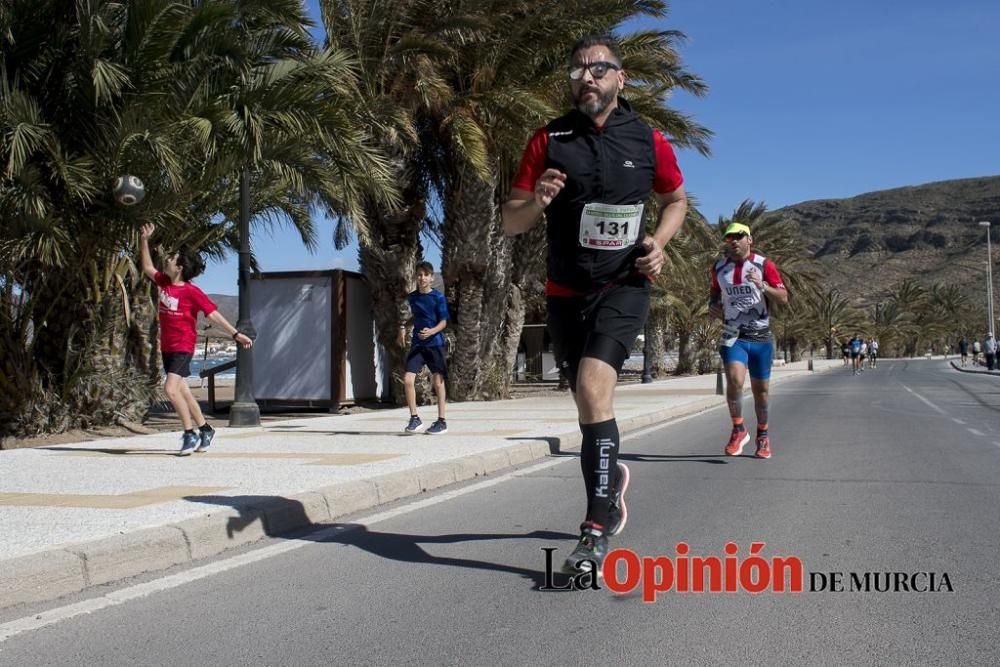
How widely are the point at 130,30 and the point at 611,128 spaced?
808 centimetres

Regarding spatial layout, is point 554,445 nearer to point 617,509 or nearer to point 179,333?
point 179,333

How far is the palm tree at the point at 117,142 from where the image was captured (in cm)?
1033

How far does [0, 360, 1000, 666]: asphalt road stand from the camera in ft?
11.4

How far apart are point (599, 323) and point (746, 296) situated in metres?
4.79

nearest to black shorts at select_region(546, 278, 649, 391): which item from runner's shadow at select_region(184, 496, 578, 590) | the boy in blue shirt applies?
runner's shadow at select_region(184, 496, 578, 590)

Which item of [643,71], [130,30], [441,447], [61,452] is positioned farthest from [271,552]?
[643,71]

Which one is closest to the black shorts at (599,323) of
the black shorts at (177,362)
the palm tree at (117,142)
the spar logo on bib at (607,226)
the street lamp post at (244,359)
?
the spar logo on bib at (607,226)

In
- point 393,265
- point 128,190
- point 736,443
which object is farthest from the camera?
point 393,265

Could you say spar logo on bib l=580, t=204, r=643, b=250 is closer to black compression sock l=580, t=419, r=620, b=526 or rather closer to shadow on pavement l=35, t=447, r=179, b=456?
black compression sock l=580, t=419, r=620, b=526

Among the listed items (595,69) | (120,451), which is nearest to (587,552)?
(595,69)

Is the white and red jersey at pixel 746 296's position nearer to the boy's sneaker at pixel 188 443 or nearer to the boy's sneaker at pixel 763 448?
the boy's sneaker at pixel 763 448

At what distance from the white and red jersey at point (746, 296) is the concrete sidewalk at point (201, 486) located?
2.27 metres

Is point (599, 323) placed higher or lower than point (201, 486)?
higher

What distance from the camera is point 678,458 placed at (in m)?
9.27
